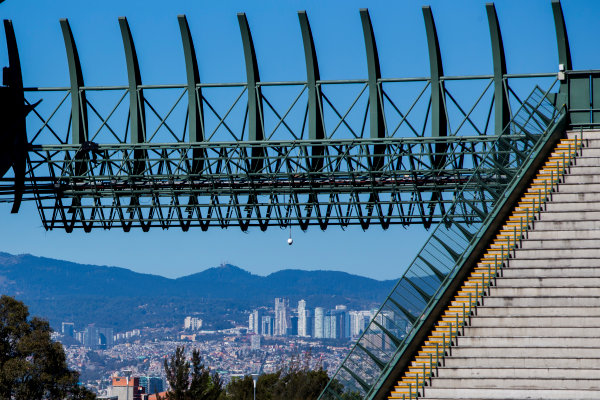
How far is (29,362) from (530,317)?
2992 cm

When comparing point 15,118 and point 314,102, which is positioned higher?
point 314,102

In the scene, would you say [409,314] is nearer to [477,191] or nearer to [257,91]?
[477,191]

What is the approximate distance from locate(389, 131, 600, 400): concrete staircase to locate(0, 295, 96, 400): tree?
27.4 metres

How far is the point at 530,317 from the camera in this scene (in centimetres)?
2019

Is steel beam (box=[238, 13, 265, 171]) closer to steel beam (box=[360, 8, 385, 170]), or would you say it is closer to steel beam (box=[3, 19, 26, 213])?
steel beam (box=[360, 8, 385, 170])

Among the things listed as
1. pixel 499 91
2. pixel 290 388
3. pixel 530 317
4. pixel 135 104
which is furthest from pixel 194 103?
pixel 290 388

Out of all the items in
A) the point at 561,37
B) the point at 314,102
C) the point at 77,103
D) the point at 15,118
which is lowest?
the point at 15,118

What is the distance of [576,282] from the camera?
20.9 metres

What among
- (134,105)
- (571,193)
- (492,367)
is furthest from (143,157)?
(492,367)

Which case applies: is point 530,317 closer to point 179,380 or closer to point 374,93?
point 374,93

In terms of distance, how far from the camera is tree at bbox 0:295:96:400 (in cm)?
4419

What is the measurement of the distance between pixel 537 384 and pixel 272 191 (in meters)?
14.4

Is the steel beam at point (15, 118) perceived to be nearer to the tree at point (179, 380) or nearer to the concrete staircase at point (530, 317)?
the concrete staircase at point (530, 317)

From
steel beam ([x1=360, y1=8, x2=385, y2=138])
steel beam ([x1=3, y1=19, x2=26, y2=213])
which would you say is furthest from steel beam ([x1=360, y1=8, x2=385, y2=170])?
steel beam ([x1=3, y1=19, x2=26, y2=213])
